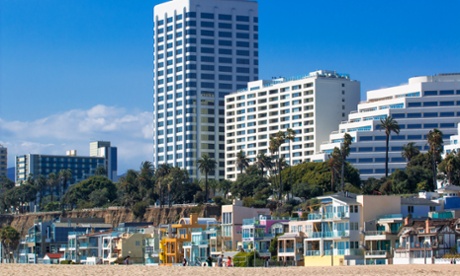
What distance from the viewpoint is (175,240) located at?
122438 mm

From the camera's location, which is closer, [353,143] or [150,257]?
[150,257]

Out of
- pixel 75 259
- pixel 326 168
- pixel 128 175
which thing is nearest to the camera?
pixel 75 259

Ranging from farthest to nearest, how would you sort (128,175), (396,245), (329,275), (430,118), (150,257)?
(128,175), (430,118), (150,257), (396,245), (329,275)

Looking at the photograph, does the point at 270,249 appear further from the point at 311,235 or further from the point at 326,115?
the point at 326,115

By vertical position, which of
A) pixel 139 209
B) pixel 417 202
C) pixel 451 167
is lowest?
A: pixel 417 202

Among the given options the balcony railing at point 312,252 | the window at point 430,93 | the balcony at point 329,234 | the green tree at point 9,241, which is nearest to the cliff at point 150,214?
the green tree at point 9,241

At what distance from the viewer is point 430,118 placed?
176m

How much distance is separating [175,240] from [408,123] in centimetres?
6378

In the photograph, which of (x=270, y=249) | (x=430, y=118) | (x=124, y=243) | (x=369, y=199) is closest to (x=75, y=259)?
(x=124, y=243)

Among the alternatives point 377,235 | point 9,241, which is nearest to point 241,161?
point 9,241

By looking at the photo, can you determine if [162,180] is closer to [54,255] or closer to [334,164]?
[334,164]

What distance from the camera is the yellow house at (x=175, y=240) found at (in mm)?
121438

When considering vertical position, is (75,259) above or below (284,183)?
below

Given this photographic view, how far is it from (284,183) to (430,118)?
25.5 meters
